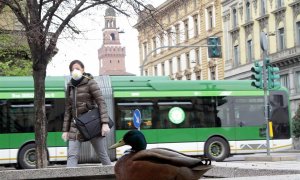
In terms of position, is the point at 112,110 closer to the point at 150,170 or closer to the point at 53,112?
the point at 53,112

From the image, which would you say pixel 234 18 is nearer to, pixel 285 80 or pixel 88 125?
pixel 285 80

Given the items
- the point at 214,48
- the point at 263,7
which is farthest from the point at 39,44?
the point at 263,7

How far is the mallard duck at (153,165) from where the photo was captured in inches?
149

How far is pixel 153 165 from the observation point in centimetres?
378

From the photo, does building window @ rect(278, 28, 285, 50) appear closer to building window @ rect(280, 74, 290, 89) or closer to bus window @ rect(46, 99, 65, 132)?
building window @ rect(280, 74, 290, 89)

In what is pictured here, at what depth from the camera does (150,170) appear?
12.4ft

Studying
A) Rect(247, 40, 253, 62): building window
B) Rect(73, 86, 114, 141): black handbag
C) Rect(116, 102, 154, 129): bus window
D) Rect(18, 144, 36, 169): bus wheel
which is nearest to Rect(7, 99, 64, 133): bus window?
Rect(18, 144, 36, 169): bus wheel

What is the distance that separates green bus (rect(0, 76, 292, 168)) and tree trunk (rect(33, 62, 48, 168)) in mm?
9555

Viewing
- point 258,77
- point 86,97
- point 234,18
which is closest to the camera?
point 86,97

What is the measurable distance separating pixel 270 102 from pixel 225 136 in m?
2.64

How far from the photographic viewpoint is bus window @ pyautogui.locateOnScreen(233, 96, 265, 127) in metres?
23.3

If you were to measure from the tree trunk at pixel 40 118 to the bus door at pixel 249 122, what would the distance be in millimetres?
14161

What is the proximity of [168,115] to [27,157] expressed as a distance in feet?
17.8

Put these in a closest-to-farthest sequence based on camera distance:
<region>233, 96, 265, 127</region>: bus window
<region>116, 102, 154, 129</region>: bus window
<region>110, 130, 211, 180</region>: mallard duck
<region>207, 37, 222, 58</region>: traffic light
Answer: <region>110, 130, 211, 180</region>: mallard duck < <region>116, 102, 154, 129</region>: bus window < <region>233, 96, 265, 127</region>: bus window < <region>207, 37, 222, 58</region>: traffic light
